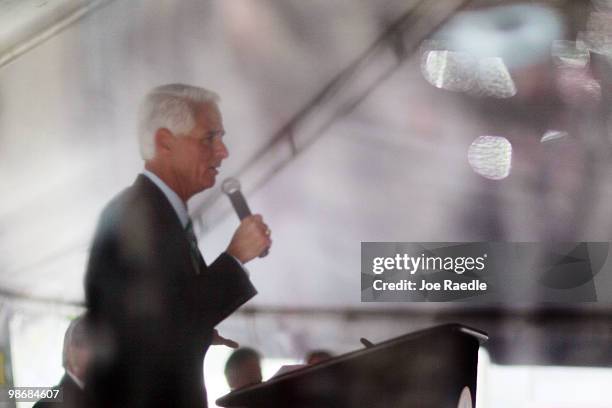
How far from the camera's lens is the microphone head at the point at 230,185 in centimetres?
219

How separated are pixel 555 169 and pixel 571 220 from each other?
0.16 m

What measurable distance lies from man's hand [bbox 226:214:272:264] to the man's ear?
1.13 ft

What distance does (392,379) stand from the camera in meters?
1.93

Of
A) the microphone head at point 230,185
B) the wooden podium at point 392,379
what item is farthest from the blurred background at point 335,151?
the wooden podium at point 392,379

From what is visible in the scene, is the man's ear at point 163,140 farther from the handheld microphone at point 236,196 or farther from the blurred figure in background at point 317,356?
the blurred figure in background at point 317,356

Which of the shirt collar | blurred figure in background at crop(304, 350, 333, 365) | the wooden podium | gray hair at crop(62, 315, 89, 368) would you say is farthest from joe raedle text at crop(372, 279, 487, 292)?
gray hair at crop(62, 315, 89, 368)

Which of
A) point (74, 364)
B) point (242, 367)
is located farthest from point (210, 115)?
point (74, 364)

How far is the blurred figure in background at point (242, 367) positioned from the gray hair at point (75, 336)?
1.50ft

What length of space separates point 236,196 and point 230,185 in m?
0.04

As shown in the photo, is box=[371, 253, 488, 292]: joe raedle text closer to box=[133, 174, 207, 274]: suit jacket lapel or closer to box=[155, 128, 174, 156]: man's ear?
box=[133, 174, 207, 274]: suit jacket lapel

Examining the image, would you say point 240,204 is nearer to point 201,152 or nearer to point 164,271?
point 201,152

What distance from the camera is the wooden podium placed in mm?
1870

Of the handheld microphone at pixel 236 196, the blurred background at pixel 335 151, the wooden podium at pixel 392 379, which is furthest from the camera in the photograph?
the handheld microphone at pixel 236 196

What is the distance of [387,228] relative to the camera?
6.97ft
